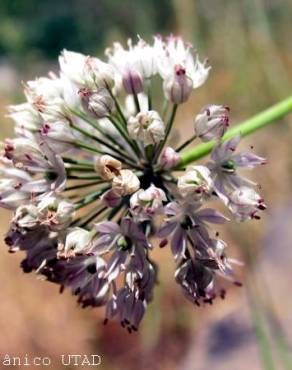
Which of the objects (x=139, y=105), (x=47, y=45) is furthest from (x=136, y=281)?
(x=47, y=45)

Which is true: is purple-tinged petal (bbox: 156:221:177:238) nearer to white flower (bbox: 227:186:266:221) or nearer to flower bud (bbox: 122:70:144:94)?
white flower (bbox: 227:186:266:221)

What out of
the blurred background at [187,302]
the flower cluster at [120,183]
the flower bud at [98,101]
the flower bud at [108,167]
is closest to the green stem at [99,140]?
the flower cluster at [120,183]

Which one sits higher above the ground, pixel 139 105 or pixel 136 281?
pixel 139 105

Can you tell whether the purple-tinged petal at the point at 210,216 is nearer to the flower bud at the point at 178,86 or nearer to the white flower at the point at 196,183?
the white flower at the point at 196,183

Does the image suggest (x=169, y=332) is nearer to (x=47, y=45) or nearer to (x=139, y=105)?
(x=139, y=105)

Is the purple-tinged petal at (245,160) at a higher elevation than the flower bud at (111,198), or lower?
higher

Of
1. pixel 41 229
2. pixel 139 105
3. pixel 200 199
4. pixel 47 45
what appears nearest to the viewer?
pixel 200 199
